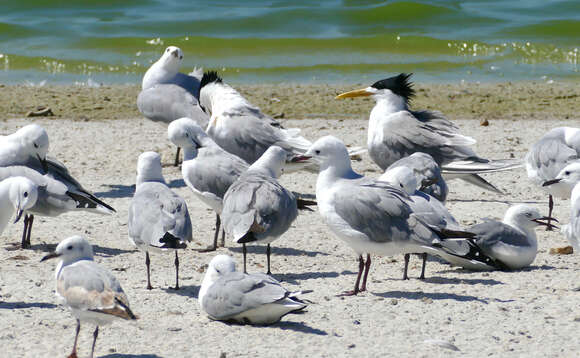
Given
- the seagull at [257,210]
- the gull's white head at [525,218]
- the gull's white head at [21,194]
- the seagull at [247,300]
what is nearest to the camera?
the seagull at [247,300]

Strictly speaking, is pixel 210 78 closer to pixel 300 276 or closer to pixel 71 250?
pixel 300 276

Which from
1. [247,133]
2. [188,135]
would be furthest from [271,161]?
[247,133]

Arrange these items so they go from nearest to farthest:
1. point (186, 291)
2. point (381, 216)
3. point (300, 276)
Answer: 1. point (381, 216)
2. point (186, 291)
3. point (300, 276)

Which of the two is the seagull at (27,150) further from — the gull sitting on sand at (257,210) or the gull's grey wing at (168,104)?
the gull's grey wing at (168,104)

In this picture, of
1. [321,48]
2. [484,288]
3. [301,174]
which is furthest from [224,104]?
[321,48]

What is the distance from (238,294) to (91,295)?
0.87 m

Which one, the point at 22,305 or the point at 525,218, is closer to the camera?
the point at 22,305

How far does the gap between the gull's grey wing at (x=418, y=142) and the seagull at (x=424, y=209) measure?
5.87ft

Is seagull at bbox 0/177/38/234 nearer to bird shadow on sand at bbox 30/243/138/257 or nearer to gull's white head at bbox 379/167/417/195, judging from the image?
bird shadow on sand at bbox 30/243/138/257

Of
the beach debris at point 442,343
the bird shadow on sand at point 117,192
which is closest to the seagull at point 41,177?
the bird shadow on sand at point 117,192

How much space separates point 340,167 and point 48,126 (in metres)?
7.33

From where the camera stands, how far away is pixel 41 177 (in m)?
7.17

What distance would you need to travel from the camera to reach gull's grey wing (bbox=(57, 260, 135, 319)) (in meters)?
4.56

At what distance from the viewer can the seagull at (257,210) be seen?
6.10m
